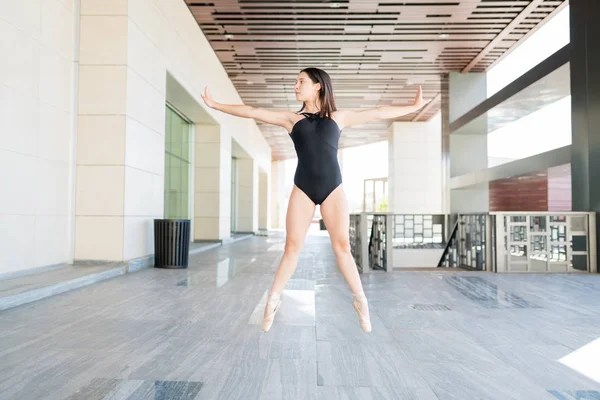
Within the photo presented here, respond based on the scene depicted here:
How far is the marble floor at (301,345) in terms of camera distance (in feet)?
7.11

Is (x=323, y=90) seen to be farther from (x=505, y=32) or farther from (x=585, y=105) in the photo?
(x=505, y=32)

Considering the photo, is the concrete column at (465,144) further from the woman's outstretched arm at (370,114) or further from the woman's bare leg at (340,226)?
the woman's bare leg at (340,226)

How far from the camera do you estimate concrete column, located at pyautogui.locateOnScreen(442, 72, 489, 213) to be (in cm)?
1385

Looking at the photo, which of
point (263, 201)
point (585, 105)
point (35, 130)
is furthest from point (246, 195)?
point (35, 130)

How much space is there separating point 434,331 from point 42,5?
5.71 meters

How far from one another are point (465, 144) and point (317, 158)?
12.4 m

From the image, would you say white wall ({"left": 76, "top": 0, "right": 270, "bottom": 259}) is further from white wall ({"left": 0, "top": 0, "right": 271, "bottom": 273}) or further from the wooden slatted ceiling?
the wooden slatted ceiling

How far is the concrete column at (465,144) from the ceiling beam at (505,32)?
501 millimetres

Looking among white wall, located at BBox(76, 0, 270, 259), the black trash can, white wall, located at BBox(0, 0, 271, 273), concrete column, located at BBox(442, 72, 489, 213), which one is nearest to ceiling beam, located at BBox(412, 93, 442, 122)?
concrete column, located at BBox(442, 72, 489, 213)

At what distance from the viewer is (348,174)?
97.9 ft

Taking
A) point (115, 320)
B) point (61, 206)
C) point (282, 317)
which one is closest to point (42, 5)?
point (61, 206)

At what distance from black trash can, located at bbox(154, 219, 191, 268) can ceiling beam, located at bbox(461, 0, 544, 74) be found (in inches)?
317

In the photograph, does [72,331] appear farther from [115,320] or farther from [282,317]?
[282,317]

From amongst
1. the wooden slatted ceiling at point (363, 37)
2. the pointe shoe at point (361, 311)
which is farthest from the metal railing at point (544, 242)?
the pointe shoe at point (361, 311)
